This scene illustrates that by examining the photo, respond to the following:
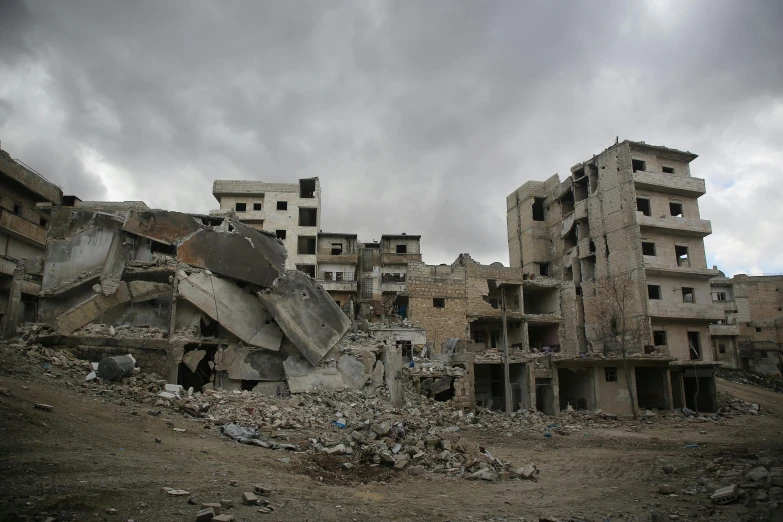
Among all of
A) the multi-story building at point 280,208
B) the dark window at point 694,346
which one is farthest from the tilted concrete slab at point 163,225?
the dark window at point 694,346

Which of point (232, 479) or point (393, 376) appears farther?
point (393, 376)

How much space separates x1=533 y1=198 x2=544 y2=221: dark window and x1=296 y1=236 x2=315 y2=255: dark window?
739 inches

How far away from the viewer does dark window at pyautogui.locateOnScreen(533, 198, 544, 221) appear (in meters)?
41.8

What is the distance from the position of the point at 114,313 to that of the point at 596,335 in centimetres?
2923

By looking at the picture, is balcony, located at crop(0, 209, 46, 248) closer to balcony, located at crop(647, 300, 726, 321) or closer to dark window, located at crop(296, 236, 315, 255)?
dark window, located at crop(296, 236, 315, 255)

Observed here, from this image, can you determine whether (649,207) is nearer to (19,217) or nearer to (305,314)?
(305,314)

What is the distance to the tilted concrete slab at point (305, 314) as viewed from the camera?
1670 centimetres

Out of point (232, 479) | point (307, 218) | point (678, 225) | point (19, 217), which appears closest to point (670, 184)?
point (678, 225)

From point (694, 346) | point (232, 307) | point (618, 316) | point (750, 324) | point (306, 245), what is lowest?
point (694, 346)

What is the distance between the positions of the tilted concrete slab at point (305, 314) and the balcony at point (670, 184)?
2447 cm

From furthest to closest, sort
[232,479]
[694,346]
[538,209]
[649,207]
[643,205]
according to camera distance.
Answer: [538,209], [643,205], [649,207], [694,346], [232,479]

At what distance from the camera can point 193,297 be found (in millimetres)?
16234

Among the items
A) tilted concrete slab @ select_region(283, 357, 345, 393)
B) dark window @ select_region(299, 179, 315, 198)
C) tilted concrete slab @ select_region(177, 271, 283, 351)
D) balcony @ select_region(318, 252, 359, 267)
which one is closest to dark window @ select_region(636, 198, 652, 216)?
balcony @ select_region(318, 252, 359, 267)

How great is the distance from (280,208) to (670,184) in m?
28.7
